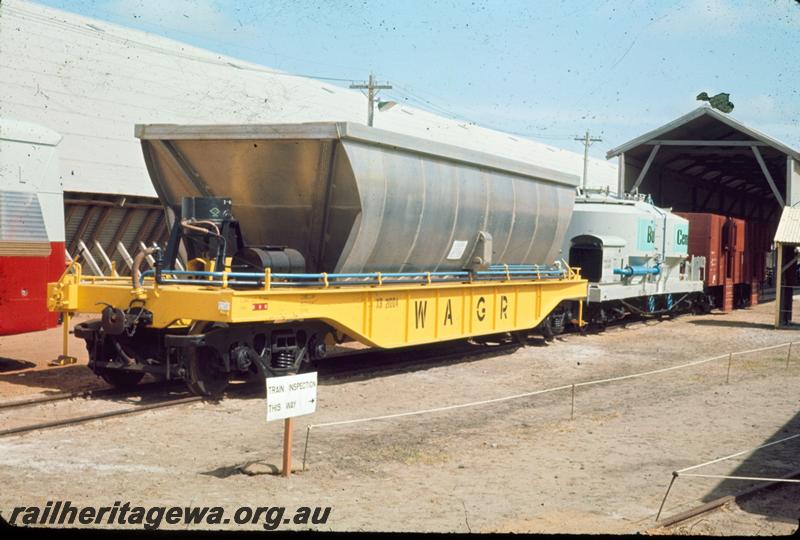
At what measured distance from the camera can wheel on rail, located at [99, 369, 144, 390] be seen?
11.8m

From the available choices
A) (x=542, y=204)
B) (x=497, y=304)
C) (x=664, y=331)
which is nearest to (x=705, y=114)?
(x=664, y=331)

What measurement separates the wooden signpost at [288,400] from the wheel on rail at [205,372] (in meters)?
3.24

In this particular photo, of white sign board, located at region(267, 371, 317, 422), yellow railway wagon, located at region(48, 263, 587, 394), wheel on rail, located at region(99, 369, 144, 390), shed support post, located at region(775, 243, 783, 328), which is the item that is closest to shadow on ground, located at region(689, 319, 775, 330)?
shed support post, located at region(775, 243, 783, 328)

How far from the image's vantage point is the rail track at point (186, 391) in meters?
10.1

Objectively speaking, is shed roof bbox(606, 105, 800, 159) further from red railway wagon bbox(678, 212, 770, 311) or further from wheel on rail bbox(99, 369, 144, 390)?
wheel on rail bbox(99, 369, 144, 390)

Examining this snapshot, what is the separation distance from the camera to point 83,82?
25.9 meters

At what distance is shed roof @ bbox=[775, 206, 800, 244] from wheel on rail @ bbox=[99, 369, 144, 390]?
17.6 meters

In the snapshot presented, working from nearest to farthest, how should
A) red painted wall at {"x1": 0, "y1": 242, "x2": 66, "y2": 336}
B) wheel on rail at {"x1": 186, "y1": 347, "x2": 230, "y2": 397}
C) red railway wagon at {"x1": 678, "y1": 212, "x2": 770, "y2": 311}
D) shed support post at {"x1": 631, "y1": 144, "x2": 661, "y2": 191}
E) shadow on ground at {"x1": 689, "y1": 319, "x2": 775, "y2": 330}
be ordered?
wheel on rail at {"x1": 186, "y1": 347, "x2": 230, "y2": 397}
red painted wall at {"x1": 0, "y1": 242, "x2": 66, "y2": 336}
shadow on ground at {"x1": 689, "y1": 319, "x2": 775, "y2": 330}
red railway wagon at {"x1": 678, "y1": 212, "x2": 770, "y2": 311}
shed support post at {"x1": 631, "y1": 144, "x2": 661, "y2": 191}

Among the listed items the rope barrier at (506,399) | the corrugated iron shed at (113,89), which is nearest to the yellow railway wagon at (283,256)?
the rope barrier at (506,399)

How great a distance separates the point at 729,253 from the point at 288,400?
24732 mm

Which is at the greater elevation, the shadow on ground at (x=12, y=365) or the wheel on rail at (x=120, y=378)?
the wheel on rail at (x=120, y=378)

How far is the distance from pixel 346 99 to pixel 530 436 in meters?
33.2

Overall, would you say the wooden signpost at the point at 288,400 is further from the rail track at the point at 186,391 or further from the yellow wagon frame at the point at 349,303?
the rail track at the point at 186,391

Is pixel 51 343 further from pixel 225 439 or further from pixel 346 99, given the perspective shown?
pixel 346 99
